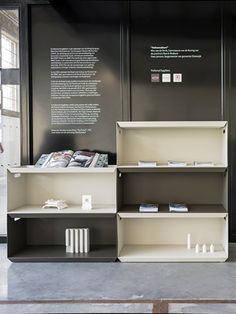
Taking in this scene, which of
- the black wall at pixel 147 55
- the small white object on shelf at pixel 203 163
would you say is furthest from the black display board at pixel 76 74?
the small white object on shelf at pixel 203 163

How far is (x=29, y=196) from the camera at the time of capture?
4.28m

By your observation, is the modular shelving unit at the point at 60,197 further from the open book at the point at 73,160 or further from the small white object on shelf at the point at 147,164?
the small white object on shelf at the point at 147,164

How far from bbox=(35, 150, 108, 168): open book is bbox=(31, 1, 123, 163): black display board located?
279mm

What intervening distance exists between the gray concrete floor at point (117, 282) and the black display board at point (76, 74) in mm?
1388

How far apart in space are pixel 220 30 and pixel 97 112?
5.81 feet

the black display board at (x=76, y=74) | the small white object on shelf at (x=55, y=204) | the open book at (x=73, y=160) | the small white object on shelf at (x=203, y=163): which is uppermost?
the black display board at (x=76, y=74)

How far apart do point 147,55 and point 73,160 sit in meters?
1.57

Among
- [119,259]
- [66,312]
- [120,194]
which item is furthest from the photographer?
[120,194]

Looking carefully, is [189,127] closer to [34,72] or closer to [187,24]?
[187,24]

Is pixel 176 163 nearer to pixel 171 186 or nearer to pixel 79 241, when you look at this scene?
pixel 171 186

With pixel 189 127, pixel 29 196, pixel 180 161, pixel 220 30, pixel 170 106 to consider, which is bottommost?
pixel 29 196

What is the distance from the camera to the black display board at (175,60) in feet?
14.1

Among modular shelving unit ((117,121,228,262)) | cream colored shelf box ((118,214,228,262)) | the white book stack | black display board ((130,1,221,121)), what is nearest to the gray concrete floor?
the white book stack

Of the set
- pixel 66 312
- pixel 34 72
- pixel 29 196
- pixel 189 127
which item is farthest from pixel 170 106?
pixel 66 312
